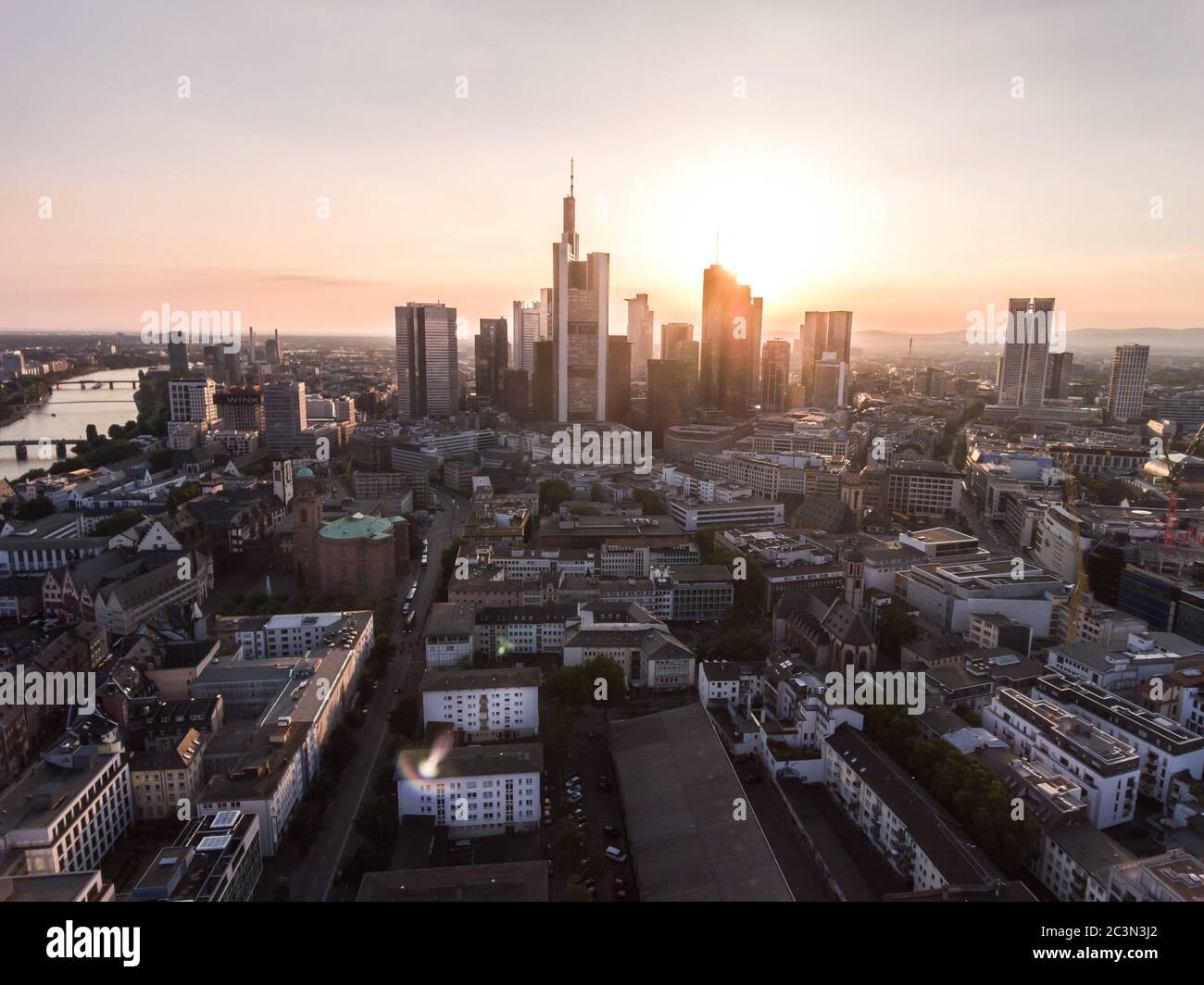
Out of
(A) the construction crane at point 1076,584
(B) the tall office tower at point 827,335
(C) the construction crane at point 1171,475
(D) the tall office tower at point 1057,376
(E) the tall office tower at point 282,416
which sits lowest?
(A) the construction crane at point 1076,584

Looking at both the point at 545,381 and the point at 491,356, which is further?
the point at 491,356

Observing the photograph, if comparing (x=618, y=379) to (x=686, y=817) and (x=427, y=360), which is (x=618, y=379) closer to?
(x=427, y=360)

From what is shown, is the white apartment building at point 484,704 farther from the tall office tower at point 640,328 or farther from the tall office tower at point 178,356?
the tall office tower at point 640,328

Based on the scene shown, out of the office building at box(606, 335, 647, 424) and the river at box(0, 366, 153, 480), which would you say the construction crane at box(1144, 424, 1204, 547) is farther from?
the river at box(0, 366, 153, 480)

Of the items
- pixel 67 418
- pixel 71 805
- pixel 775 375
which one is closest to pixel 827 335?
pixel 775 375

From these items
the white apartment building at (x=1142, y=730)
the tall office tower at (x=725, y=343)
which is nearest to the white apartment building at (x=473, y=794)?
the white apartment building at (x=1142, y=730)
